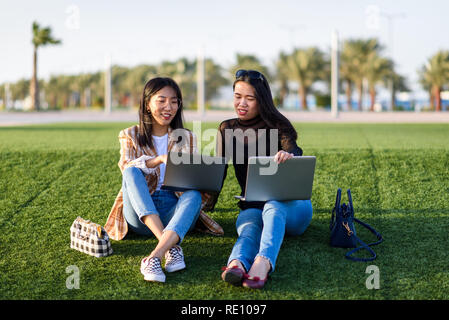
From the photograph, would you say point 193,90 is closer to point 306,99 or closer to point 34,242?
point 306,99

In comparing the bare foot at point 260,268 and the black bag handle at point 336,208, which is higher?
the black bag handle at point 336,208

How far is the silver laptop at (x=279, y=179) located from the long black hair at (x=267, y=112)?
344 mm

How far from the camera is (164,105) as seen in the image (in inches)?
160

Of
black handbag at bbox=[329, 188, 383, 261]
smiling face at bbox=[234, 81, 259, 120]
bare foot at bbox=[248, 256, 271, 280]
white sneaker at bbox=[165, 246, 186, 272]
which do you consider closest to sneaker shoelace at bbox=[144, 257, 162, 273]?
white sneaker at bbox=[165, 246, 186, 272]

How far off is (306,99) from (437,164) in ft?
162

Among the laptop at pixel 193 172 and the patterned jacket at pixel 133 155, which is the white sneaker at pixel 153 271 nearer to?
the laptop at pixel 193 172

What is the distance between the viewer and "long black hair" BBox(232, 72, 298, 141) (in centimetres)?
400

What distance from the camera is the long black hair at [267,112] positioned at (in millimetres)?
3998

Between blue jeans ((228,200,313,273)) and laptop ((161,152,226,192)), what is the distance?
360 millimetres

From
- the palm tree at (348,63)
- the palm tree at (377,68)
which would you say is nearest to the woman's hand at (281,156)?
the palm tree at (377,68)

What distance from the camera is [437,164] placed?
22.0 ft

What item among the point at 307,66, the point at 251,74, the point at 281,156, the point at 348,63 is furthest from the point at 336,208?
the point at 348,63
